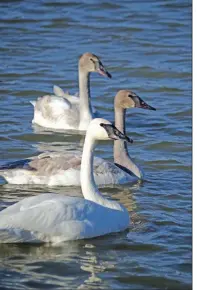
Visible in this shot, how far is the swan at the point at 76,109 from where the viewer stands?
15.4 meters

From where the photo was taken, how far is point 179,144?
1416cm

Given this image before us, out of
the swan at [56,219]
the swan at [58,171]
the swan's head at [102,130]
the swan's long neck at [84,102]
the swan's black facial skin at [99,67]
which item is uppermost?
the swan's black facial skin at [99,67]

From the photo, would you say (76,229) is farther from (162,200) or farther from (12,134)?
(12,134)

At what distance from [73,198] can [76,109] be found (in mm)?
5756

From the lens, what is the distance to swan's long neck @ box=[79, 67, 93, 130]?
15336 mm

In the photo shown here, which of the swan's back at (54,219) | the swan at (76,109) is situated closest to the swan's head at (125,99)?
the swan at (76,109)

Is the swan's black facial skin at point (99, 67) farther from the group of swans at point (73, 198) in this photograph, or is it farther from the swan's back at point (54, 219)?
the swan's back at point (54, 219)

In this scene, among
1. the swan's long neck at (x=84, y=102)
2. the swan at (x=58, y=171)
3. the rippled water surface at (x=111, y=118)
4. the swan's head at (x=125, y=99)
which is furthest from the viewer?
the swan's long neck at (x=84, y=102)

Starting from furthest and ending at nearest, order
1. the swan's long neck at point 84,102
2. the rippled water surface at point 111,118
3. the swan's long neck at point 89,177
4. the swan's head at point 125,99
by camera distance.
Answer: the swan's long neck at point 84,102 < the swan's head at point 125,99 < the swan's long neck at point 89,177 < the rippled water surface at point 111,118

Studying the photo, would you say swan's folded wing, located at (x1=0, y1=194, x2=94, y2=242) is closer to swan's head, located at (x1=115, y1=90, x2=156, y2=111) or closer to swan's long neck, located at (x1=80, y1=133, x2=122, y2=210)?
swan's long neck, located at (x1=80, y1=133, x2=122, y2=210)

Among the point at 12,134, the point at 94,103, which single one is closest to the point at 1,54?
the point at 94,103

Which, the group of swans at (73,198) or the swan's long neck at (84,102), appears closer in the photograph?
the group of swans at (73,198)

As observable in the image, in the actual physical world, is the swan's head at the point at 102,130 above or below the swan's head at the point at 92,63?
below

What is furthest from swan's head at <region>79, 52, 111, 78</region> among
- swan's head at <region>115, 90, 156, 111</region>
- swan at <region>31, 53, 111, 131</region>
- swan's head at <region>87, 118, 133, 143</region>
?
swan's head at <region>87, 118, 133, 143</region>
